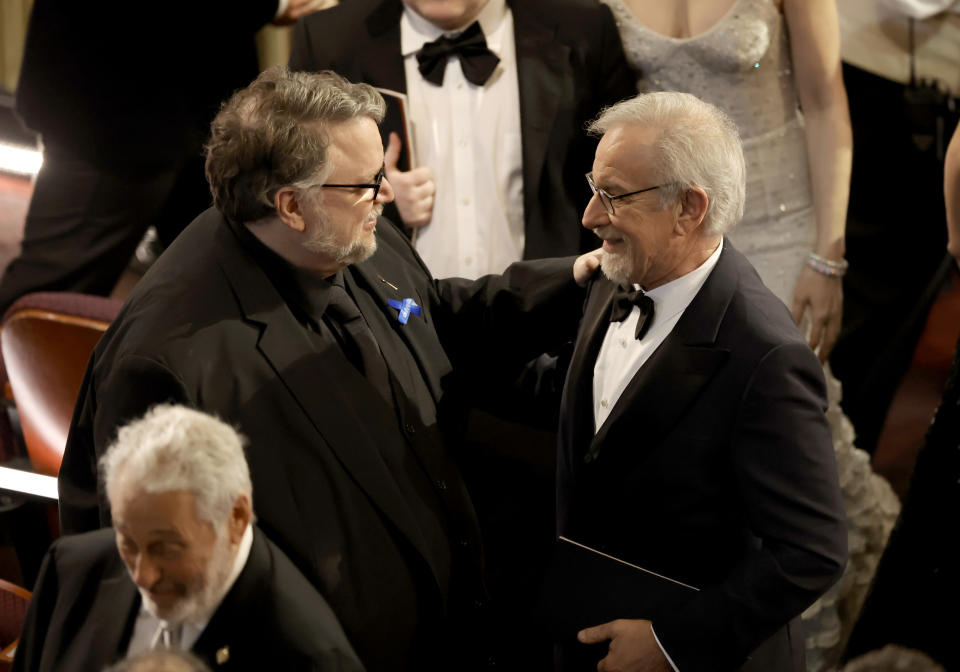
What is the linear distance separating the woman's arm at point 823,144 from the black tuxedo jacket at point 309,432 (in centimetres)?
112

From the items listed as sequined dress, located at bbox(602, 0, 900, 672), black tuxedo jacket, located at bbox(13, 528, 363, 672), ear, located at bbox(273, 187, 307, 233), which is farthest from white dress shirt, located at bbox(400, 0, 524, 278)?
black tuxedo jacket, located at bbox(13, 528, 363, 672)

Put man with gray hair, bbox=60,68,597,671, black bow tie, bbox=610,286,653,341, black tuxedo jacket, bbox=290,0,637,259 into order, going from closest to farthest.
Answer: man with gray hair, bbox=60,68,597,671, black bow tie, bbox=610,286,653,341, black tuxedo jacket, bbox=290,0,637,259

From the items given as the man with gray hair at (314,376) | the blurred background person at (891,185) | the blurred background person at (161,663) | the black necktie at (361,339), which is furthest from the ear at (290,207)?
the blurred background person at (891,185)

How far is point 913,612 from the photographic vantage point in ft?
8.11

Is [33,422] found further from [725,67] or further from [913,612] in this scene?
[913,612]

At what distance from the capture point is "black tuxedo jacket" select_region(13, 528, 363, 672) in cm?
154

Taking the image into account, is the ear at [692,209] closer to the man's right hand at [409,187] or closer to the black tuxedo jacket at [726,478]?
the black tuxedo jacket at [726,478]

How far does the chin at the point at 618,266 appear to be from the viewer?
1.97 m

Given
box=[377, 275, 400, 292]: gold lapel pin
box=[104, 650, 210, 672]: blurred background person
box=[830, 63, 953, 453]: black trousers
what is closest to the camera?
box=[104, 650, 210, 672]: blurred background person

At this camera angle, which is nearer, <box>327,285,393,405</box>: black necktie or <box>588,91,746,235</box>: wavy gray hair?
<box>588,91,746,235</box>: wavy gray hair

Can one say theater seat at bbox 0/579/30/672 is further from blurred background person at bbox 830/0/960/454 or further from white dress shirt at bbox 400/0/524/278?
blurred background person at bbox 830/0/960/454

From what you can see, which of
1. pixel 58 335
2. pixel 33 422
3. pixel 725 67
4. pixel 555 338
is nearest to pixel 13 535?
pixel 33 422

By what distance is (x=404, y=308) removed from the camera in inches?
89.3

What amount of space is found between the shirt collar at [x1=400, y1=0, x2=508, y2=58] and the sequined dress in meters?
0.30
